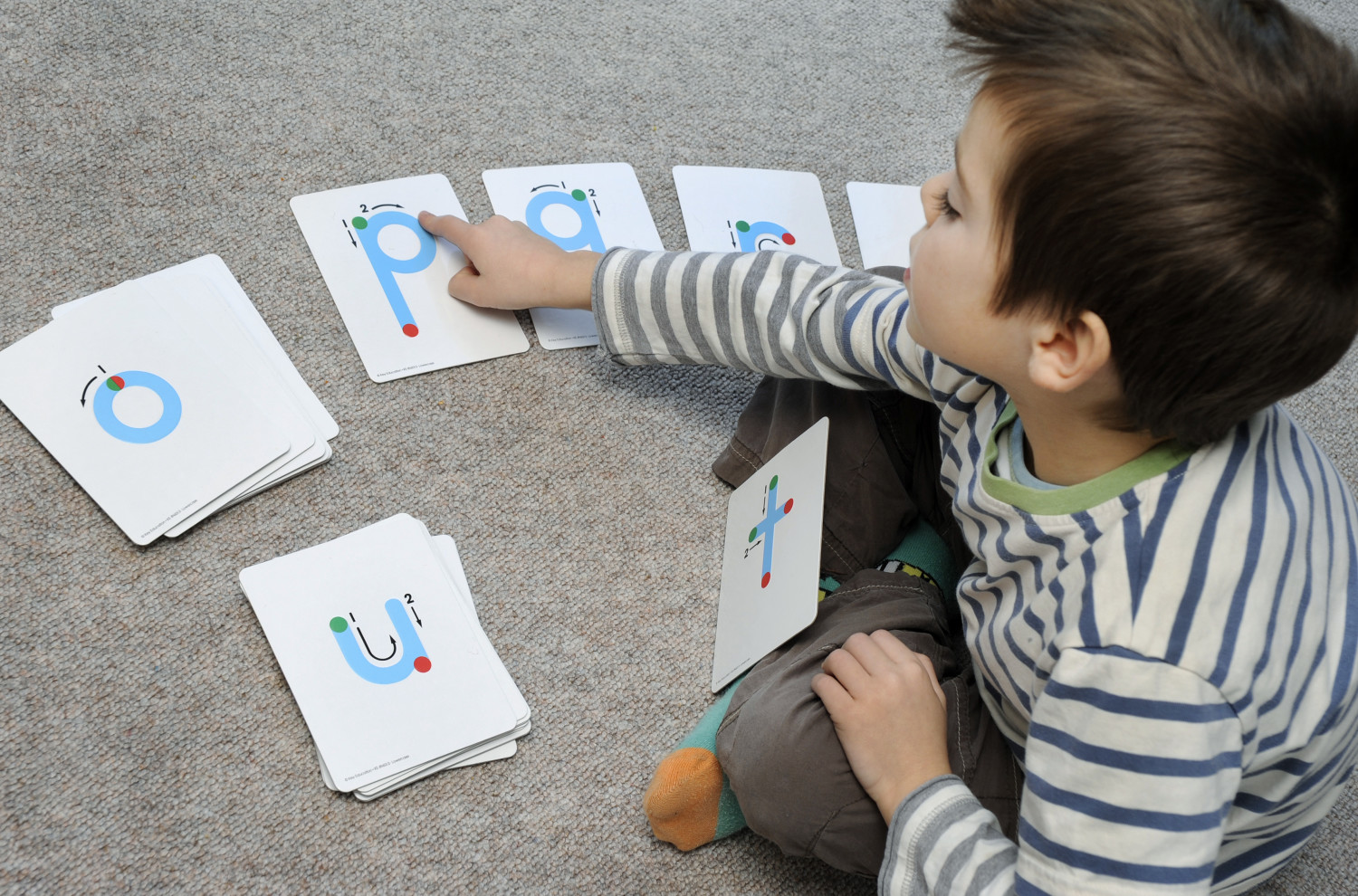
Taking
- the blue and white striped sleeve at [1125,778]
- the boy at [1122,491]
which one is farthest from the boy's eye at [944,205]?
the blue and white striped sleeve at [1125,778]

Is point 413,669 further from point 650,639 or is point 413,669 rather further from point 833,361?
point 833,361

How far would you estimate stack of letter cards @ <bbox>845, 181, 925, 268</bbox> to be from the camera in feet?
3.92

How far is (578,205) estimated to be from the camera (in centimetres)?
112

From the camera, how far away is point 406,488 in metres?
0.92

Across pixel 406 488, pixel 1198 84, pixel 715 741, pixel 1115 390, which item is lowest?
pixel 715 741

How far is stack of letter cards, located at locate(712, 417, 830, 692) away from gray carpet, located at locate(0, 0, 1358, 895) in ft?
0.09

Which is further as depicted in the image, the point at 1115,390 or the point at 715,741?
the point at 715,741

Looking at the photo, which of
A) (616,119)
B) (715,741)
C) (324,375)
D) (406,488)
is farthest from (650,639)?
(616,119)

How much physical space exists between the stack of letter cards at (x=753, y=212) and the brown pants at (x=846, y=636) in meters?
0.22

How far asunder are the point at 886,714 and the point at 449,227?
59 cm

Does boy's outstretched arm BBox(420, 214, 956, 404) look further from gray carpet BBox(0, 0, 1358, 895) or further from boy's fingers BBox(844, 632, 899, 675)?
boy's fingers BBox(844, 632, 899, 675)

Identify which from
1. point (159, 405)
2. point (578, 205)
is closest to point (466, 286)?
point (578, 205)

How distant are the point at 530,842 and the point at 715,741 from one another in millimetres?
155

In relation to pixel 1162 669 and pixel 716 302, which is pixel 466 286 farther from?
pixel 1162 669
